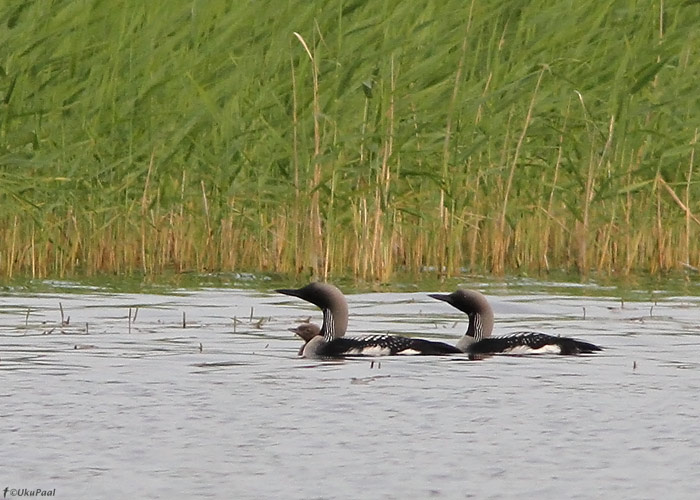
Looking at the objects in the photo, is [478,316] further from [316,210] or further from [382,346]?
[316,210]

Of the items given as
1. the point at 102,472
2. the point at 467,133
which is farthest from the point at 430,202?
the point at 102,472

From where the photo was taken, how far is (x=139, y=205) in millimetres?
11289

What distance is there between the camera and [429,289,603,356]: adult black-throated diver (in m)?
7.80

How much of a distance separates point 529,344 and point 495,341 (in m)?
0.23

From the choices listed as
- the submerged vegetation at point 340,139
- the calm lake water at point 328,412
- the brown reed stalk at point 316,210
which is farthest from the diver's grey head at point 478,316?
the brown reed stalk at point 316,210

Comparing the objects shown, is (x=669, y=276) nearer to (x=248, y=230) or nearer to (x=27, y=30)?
(x=248, y=230)

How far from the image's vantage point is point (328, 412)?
6207 millimetres

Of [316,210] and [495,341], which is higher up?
[316,210]

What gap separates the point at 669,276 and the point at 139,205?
3.55 meters

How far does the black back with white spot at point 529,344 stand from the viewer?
7.80 m
